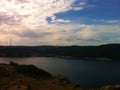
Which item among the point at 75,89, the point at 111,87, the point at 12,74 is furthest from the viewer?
the point at 12,74

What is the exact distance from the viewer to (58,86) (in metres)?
19.1

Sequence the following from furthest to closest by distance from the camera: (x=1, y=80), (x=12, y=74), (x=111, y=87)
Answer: (x=12, y=74) < (x=1, y=80) < (x=111, y=87)

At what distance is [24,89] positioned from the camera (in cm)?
1772

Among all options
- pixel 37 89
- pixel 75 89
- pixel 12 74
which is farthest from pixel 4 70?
pixel 75 89

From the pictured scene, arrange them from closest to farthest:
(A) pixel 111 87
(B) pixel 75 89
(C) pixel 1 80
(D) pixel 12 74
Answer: (A) pixel 111 87
(B) pixel 75 89
(C) pixel 1 80
(D) pixel 12 74

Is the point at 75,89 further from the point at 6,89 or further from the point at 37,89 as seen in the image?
the point at 6,89

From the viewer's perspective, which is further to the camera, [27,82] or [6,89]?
[27,82]

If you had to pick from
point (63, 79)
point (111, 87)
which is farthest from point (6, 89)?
point (111, 87)

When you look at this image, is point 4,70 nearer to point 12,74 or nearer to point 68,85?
point 12,74

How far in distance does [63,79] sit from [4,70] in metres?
5.38

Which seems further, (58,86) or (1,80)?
(1,80)

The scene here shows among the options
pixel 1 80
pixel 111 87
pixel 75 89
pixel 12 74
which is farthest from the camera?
pixel 12 74

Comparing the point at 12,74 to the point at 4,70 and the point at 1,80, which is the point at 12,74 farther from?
the point at 1,80

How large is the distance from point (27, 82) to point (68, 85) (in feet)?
9.61
